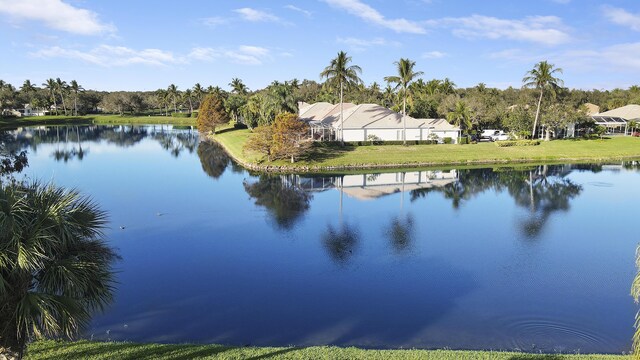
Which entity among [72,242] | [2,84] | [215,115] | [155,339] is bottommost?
[155,339]

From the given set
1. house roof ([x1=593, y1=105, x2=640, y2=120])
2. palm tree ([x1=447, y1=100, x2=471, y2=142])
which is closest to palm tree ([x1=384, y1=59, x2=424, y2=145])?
palm tree ([x1=447, y1=100, x2=471, y2=142])

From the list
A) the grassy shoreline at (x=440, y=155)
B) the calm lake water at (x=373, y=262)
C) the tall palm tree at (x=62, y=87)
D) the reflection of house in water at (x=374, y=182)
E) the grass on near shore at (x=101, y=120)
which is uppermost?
the tall palm tree at (x=62, y=87)

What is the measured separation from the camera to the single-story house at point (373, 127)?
227 ft

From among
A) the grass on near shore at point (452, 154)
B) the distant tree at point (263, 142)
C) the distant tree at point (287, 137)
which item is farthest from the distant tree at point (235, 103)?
the distant tree at point (287, 137)

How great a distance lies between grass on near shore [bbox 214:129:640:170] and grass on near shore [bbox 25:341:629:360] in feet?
140

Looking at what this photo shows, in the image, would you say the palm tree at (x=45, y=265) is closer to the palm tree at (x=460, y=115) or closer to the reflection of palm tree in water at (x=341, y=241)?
the reflection of palm tree in water at (x=341, y=241)

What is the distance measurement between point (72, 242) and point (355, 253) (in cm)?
1641

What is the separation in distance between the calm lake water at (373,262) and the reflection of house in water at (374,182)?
0.54 m

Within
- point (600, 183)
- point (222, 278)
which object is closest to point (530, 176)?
point (600, 183)

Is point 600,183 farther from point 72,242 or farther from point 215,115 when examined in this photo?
point 215,115

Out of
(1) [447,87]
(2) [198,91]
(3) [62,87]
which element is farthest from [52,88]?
(1) [447,87]

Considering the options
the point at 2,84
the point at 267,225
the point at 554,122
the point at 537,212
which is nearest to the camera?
the point at 267,225

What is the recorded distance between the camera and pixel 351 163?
57656 millimetres

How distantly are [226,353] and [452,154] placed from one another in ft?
186
